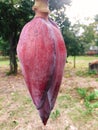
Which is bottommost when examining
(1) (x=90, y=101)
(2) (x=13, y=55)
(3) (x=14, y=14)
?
(1) (x=90, y=101)

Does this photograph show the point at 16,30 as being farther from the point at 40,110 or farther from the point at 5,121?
the point at 40,110

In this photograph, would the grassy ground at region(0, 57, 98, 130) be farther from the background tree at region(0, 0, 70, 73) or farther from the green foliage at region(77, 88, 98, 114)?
the background tree at region(0, 0, 70, 73)

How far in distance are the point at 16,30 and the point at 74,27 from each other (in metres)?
3.40

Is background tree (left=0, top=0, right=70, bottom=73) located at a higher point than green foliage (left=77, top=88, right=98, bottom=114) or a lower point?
higher

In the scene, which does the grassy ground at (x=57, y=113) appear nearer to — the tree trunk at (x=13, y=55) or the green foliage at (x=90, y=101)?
the green foliage at (x=90, y=101)

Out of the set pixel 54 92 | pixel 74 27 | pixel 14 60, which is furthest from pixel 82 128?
pixel 74 27

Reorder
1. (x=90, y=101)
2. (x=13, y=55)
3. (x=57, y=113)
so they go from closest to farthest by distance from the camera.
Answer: (x=57, y=113), (x=90, y=101), (x=13, y=55)

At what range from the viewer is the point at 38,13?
358 millimetres

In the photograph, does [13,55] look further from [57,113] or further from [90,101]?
[57,113]

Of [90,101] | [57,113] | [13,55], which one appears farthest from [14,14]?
[57,113]

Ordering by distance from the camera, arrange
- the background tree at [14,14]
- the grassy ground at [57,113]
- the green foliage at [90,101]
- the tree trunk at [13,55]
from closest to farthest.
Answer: the grassy ground at [57,113]
the green foliage at [90,101]
the background tree at [14,14]
the tree trunk at [13,55]

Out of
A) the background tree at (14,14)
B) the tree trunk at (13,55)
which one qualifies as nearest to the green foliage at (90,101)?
the background tree at (14,14)

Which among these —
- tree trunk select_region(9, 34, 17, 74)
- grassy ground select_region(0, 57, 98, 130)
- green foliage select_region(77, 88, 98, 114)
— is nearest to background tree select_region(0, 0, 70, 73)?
tree trunk select_region(9, 34, 17, 74)

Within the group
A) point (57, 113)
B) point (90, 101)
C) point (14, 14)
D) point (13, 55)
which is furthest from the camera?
point (13, 55)
